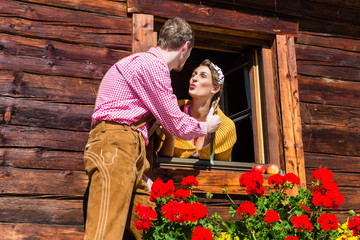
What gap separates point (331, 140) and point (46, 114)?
2998 mm

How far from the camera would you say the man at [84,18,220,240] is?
2895mm

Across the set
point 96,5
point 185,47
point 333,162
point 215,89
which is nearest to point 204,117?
point 215,89

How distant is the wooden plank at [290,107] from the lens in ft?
14.9

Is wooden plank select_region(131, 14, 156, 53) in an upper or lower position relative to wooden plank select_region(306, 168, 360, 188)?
upper

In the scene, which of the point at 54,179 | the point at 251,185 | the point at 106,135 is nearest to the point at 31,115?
the point at 54,179

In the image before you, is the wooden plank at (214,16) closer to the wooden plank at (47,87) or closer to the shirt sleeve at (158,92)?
the wooden plank at (47,87)

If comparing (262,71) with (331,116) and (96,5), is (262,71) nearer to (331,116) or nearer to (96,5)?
(331,116)

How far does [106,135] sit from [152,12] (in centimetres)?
175

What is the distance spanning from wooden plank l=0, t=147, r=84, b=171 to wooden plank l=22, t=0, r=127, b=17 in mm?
1375

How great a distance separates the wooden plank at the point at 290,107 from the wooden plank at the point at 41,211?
6.97 feet

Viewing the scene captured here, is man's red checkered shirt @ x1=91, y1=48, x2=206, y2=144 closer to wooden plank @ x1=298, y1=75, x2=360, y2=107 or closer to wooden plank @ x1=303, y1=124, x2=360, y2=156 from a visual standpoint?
wooden plank @ x1=303, y1=124, x2=360, y2=156

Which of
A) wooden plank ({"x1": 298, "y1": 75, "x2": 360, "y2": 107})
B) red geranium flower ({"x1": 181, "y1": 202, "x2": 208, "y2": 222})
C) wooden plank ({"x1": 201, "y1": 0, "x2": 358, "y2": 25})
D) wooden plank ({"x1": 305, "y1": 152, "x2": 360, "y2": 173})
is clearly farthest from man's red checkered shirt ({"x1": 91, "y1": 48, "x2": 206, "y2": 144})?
wooden plank ({"x1": 298, "y1": 75, "x2": 360, "y2": 107})

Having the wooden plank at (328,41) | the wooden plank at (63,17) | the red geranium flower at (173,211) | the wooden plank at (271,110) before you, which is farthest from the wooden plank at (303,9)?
the red geranium flower at (173,211)

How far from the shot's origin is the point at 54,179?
3.76m
